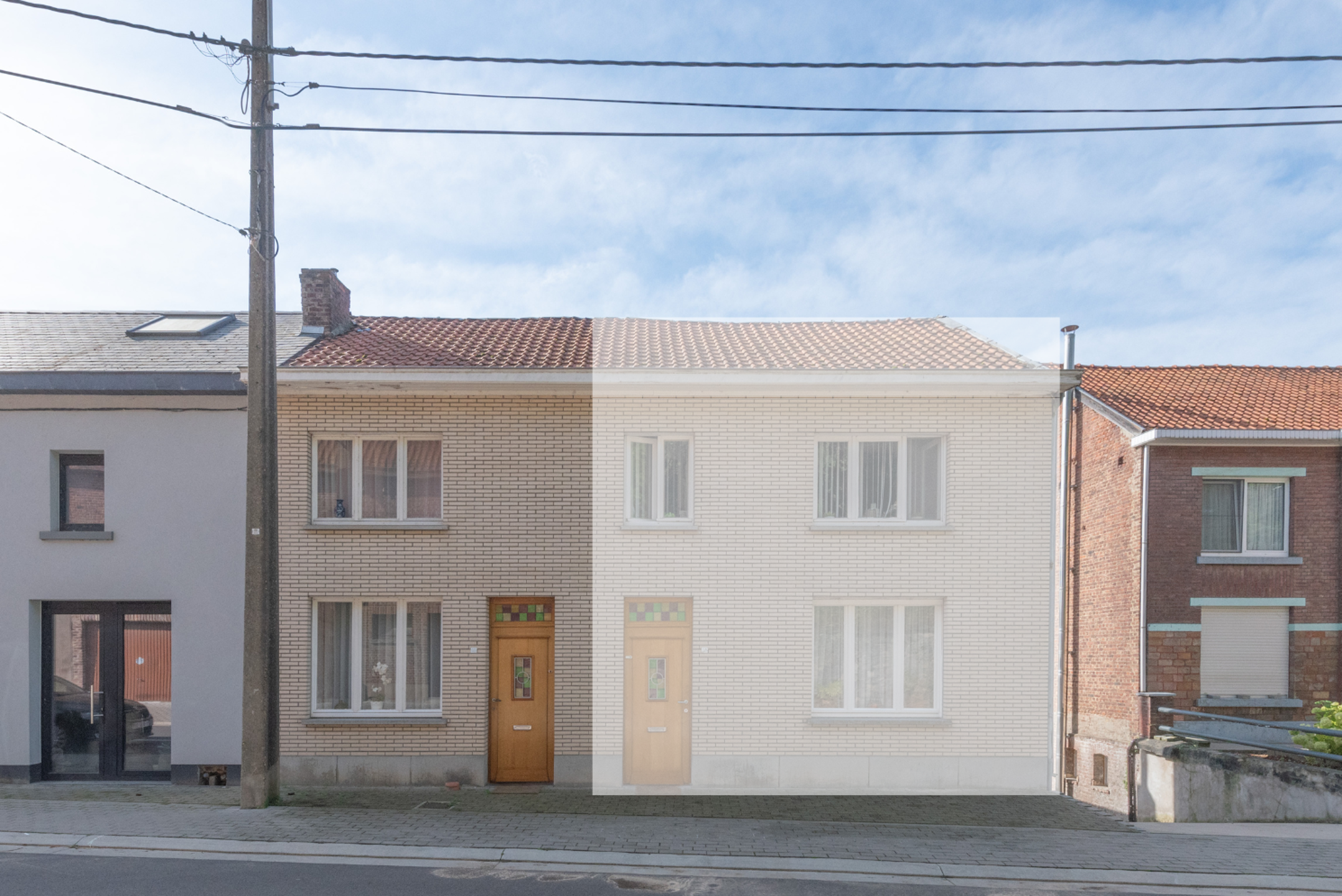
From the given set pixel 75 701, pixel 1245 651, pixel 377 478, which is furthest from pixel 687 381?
pixel 1245 651

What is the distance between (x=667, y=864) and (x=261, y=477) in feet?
18.8

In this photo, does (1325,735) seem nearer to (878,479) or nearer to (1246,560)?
(1246,560)

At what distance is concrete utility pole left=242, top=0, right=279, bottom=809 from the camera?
8984mm

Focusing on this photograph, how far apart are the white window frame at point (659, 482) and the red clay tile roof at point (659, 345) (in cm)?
93

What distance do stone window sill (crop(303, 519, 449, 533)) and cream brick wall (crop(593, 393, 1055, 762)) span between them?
6.71ft

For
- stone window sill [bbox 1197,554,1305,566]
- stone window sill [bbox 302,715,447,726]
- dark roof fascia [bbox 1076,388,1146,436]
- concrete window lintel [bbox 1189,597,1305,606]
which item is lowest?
stone window sill [bbox 302,715,447,726]

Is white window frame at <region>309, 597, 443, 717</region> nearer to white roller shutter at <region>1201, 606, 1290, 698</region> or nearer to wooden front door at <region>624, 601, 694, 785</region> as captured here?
wooden front door at <region>624, 601, 694, 785</region>

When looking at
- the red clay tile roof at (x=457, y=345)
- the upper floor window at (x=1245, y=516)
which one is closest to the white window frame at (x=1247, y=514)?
the upper floor window at (x=1245, y=516)

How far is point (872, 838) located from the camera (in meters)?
8.42

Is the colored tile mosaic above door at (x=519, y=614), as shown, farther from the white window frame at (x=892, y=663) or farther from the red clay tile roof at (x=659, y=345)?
the white window frame at (x=892, y=663)

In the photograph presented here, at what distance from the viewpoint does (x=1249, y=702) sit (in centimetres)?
1327

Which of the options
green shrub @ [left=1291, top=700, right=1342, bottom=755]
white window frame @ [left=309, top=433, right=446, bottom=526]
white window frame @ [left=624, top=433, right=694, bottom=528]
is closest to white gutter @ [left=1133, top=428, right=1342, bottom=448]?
green shrub @ [left=1291, top=700, right=1342, bottom=755]

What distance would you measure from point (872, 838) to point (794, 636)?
274cm

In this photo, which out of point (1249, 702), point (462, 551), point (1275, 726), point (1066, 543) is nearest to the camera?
point (1275, 726)
